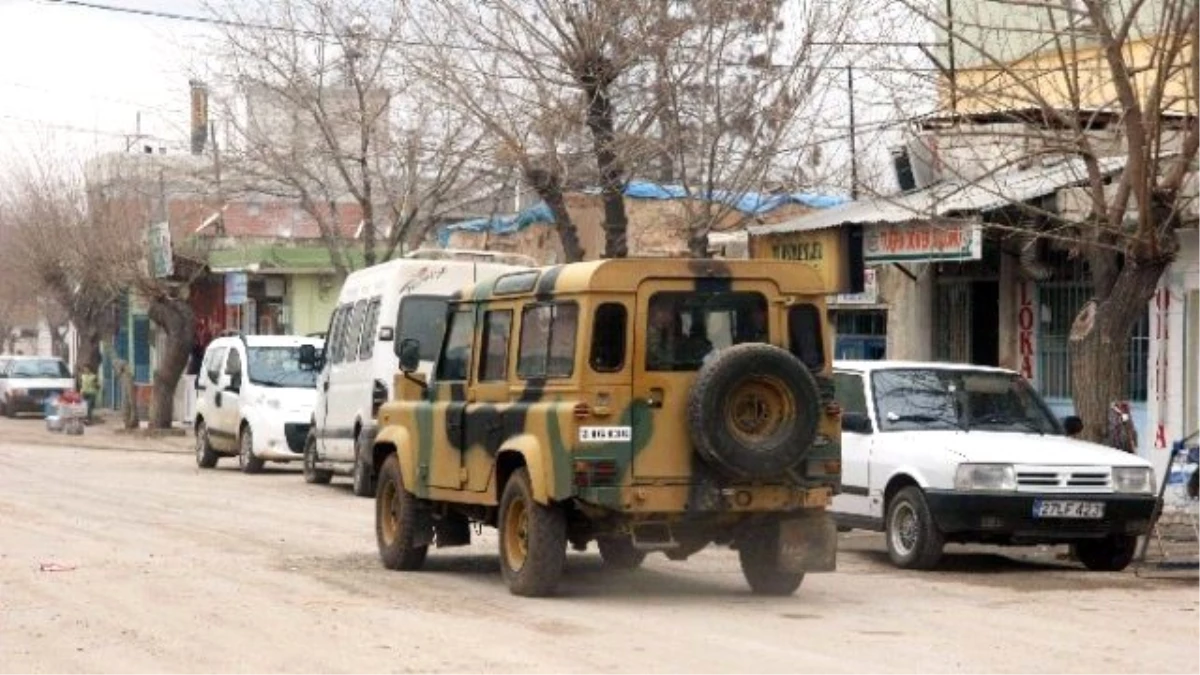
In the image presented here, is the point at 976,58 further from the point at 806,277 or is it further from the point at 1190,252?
the point at 806,277

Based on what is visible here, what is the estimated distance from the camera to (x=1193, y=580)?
15070 mm

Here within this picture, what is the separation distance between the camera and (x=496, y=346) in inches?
558

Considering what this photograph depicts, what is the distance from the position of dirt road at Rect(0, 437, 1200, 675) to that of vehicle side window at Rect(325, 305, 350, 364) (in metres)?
5.83

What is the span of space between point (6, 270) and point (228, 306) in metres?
15.2

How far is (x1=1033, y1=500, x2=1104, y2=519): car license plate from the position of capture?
1502 centimetres

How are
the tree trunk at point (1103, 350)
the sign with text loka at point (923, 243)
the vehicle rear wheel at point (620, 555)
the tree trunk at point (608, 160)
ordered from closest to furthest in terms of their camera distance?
the vehicle rear wheel at point (620, 555), the tree trunk at point (1103, 350), the sign with text loka at point (923, 243), the tree trunk at point (608, 160)

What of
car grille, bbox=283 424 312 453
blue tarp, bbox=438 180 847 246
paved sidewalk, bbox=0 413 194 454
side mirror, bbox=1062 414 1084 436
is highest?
blue tarp, bbox=438 180 847 246

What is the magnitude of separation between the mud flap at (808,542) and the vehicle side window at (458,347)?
2.68m

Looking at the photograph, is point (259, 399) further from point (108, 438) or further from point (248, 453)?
point (108, 438)

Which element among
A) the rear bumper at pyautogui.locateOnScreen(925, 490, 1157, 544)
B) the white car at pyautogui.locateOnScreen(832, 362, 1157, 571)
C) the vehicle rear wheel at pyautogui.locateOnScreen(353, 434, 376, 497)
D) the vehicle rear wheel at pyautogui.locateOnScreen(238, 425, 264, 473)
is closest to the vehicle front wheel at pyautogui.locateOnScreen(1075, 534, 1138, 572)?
the white car at pyautogui.locateOnScreen(832, 362, 1157, 571)

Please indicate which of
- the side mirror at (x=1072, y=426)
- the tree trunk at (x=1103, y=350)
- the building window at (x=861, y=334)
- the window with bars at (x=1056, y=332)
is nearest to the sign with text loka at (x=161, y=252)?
the building window at (x=861, y=334)

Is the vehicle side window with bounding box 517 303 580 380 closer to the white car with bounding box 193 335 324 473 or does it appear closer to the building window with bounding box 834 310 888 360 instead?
the building window with bounding box 834 310 888 360

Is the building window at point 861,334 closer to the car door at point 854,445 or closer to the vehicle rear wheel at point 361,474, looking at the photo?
the vehicle rear wheel at point 361,474

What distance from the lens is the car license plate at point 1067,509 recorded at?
15016mm
